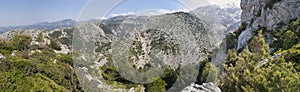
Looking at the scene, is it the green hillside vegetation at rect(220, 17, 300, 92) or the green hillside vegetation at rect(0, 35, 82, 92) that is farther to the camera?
the green hillside vegetation at rect(0, 35, 82, 92)

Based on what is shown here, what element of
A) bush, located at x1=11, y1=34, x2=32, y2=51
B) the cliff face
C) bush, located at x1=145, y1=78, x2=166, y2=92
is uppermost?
the cliff face

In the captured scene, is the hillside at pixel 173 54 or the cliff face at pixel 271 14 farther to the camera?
the cliff face at pixel 271 14

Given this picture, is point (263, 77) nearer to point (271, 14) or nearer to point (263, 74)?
point (263, 74)

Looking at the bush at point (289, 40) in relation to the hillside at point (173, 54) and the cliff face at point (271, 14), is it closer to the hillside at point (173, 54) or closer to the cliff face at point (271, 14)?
the hillside at point (173, 54)

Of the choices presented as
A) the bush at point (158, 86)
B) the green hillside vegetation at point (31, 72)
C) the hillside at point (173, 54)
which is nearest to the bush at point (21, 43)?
the green hillside vegetation at point (31, 72)

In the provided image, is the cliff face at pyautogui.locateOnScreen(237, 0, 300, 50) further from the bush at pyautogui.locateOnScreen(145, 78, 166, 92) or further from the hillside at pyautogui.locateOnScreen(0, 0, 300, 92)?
the bush at pyautogui.locateOnScreen(145, 78, 166, 92)

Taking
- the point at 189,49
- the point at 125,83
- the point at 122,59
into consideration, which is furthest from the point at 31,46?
the point at 122,59

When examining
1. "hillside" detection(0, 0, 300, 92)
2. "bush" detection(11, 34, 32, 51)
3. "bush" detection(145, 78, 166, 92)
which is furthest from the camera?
"bush" detection(11, 34, 32, 51)

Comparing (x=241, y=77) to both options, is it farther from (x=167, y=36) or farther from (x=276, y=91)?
(x=167, y=36)

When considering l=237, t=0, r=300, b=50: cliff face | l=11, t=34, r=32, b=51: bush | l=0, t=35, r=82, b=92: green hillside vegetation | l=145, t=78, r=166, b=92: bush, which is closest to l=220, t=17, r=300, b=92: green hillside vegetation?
l=145, t=78, r=166, b=92: bush

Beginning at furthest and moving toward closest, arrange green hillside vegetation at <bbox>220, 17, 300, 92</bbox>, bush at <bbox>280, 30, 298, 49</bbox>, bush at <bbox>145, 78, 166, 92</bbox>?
bush at <bbox>145, 78, 166, 92</bbox> → bush at <bbox>280, 30, 298, 49</bbox> → green hillside vegetation at <bbox>220, 17, 300, 92</bbox>

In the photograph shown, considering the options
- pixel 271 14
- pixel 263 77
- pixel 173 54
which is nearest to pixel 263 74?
pixel 263 77
